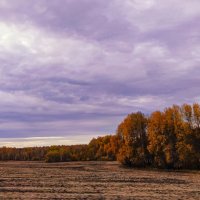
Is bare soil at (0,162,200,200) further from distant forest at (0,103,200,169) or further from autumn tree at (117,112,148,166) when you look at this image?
autumn tree at (117,112,148,166)

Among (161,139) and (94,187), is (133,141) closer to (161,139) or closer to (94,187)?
(161,139)

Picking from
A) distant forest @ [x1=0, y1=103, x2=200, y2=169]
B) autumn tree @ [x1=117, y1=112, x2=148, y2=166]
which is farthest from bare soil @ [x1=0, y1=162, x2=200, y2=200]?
autumn tree @ [x1=117, y1=112, x2=148, y2=166]

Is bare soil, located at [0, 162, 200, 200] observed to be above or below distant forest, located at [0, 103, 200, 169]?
below

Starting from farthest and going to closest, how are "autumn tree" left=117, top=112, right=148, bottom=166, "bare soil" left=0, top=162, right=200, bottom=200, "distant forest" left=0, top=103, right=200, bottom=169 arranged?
"autumn tree" left=117, top=112, right=148, bottom=166
"distant forest" left=0, top=103, right=200, bottom=169
"bare soil" left=0, top=162, right=200, bottom=200

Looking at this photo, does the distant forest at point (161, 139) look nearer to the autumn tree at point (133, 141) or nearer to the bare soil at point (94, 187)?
the autumn tree at point (133, 141)

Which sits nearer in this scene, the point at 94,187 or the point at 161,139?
the point at 94,187

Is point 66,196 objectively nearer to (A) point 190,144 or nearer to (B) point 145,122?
(A) point 190,144

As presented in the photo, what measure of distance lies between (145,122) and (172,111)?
426 inches

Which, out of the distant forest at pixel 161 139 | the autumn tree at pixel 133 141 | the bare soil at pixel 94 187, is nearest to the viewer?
the bare soil at pixel 94 187

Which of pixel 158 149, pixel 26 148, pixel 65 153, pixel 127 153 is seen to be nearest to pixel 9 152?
pixel 26 148

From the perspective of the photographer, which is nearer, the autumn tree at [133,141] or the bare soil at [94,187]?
the bare soil at [94,187]

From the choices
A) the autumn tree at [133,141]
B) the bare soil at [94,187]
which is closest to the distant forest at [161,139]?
the autumn tree at [133,141]

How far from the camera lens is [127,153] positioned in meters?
103

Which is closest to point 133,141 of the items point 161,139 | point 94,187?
point 161,139
